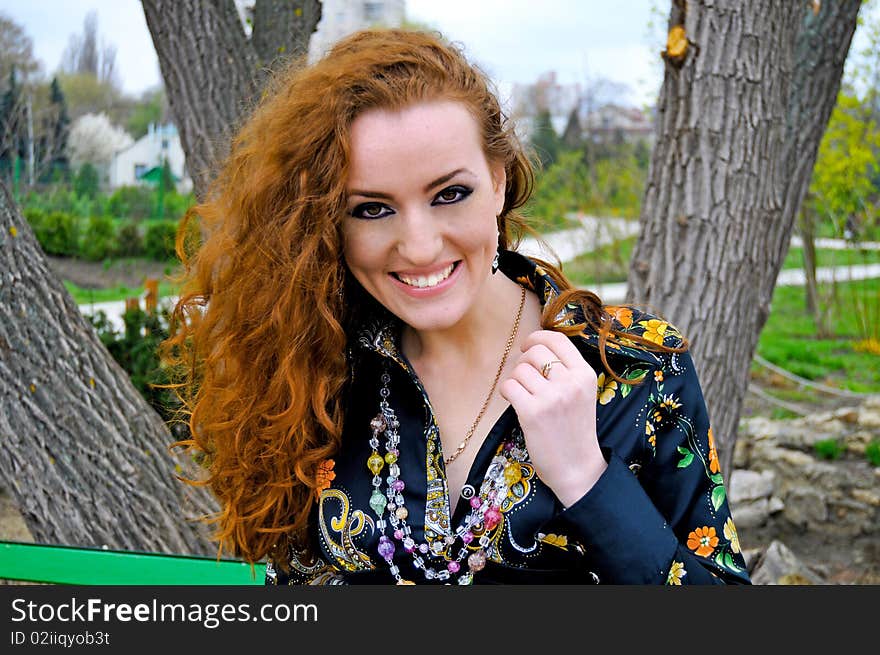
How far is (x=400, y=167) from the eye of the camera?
1557 millimetres

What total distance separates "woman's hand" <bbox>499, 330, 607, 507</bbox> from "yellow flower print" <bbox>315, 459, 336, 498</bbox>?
416 millimetres

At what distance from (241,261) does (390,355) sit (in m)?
0.36

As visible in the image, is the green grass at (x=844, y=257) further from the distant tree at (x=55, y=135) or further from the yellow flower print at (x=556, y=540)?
the yellow flower print at (x=556, y=540)

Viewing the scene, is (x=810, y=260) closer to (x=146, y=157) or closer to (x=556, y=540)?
(x=146, y=157)

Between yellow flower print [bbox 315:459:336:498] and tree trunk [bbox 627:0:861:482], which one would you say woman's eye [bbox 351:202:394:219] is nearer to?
yellow flower print [bbox 315:459:336:498]

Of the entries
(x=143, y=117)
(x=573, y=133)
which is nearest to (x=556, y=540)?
(x=143, y=117)

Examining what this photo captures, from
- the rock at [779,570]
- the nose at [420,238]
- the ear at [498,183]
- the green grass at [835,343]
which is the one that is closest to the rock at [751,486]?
the rock at [779,570]

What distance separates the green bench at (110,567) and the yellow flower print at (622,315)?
1.26m

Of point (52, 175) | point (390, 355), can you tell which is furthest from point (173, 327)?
point (52, 175)

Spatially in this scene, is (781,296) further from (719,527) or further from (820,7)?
(719,527)

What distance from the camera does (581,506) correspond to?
1.47 m

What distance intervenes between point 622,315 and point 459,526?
0.49 meters

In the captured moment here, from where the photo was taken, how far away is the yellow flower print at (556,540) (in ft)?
5.18

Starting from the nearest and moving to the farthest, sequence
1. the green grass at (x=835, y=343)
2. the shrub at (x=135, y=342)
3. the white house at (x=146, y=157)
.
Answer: the shrub at (x=135, y=342)
the green grass at (x=835, y=343)
the white house at (x=146, y=157)
